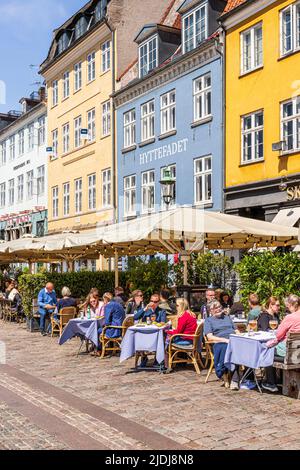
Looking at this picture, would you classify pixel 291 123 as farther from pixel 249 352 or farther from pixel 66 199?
pixel 66 199

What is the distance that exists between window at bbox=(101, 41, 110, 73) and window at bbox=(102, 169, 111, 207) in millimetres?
5218

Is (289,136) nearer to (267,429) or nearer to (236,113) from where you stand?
(236,113)

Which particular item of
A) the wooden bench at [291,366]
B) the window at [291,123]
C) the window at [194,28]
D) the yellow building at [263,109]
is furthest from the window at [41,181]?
the wooden bench at [291,366]

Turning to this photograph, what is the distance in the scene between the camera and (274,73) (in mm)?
19875

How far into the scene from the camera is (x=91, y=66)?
32.7m

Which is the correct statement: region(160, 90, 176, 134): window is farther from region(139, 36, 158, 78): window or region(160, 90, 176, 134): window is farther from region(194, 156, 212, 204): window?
region(194, 156, 212, 204): window

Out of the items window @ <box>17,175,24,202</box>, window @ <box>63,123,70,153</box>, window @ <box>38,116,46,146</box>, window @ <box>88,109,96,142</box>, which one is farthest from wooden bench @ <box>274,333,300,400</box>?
window @ <box>17,175,24,202</box>

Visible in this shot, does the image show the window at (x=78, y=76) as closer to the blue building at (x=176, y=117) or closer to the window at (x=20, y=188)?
the blue building at (x=176, y=117)

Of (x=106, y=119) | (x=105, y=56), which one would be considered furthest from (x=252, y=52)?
(x=105, y=56)

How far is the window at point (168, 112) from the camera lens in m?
25.5

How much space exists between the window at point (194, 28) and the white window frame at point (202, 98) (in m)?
1.70

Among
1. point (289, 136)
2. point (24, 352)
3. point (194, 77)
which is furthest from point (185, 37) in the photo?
point (24, 352)

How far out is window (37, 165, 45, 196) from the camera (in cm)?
4041
